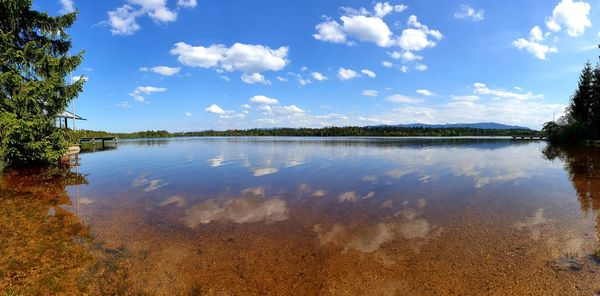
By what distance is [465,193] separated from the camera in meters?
11.4

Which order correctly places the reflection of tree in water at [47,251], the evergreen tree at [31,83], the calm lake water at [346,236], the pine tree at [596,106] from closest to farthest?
the reflection of tree in water at [47,251], the calm lake water at [346,236], the evergreen tree at [31,83], the pine tree at [596,106]

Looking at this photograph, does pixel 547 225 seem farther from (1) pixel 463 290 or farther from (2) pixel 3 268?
(2) pixel 3 268

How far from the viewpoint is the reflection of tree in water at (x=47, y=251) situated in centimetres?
473

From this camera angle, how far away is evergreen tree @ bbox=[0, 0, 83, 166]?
48.6ft

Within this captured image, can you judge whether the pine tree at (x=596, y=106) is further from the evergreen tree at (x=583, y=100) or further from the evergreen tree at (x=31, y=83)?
the evergreen tree at (x=31, y=83)

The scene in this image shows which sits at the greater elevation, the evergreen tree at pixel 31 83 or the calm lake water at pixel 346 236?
the evergreen tree at pixel 31 83

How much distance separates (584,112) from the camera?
140 feet

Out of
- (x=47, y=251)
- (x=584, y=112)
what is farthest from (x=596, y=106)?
(x=47, y=251)

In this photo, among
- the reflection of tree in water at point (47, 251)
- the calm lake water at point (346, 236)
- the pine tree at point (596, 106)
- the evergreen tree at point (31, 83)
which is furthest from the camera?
the pine tree at point (596, 106)

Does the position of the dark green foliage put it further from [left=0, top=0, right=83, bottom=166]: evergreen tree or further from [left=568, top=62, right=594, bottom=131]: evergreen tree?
[left=0, top=0, right=83, bottom=166]: evergreen tree

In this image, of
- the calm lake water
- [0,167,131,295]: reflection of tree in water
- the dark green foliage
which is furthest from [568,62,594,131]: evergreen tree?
[0,167,131,295]: reflection of tree in water

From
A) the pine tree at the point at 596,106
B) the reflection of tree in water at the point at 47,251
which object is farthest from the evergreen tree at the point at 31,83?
the pine tree at the point at 596,106

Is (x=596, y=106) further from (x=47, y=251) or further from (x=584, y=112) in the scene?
(x=47, y=251)

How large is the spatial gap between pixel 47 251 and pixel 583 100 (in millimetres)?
59381
